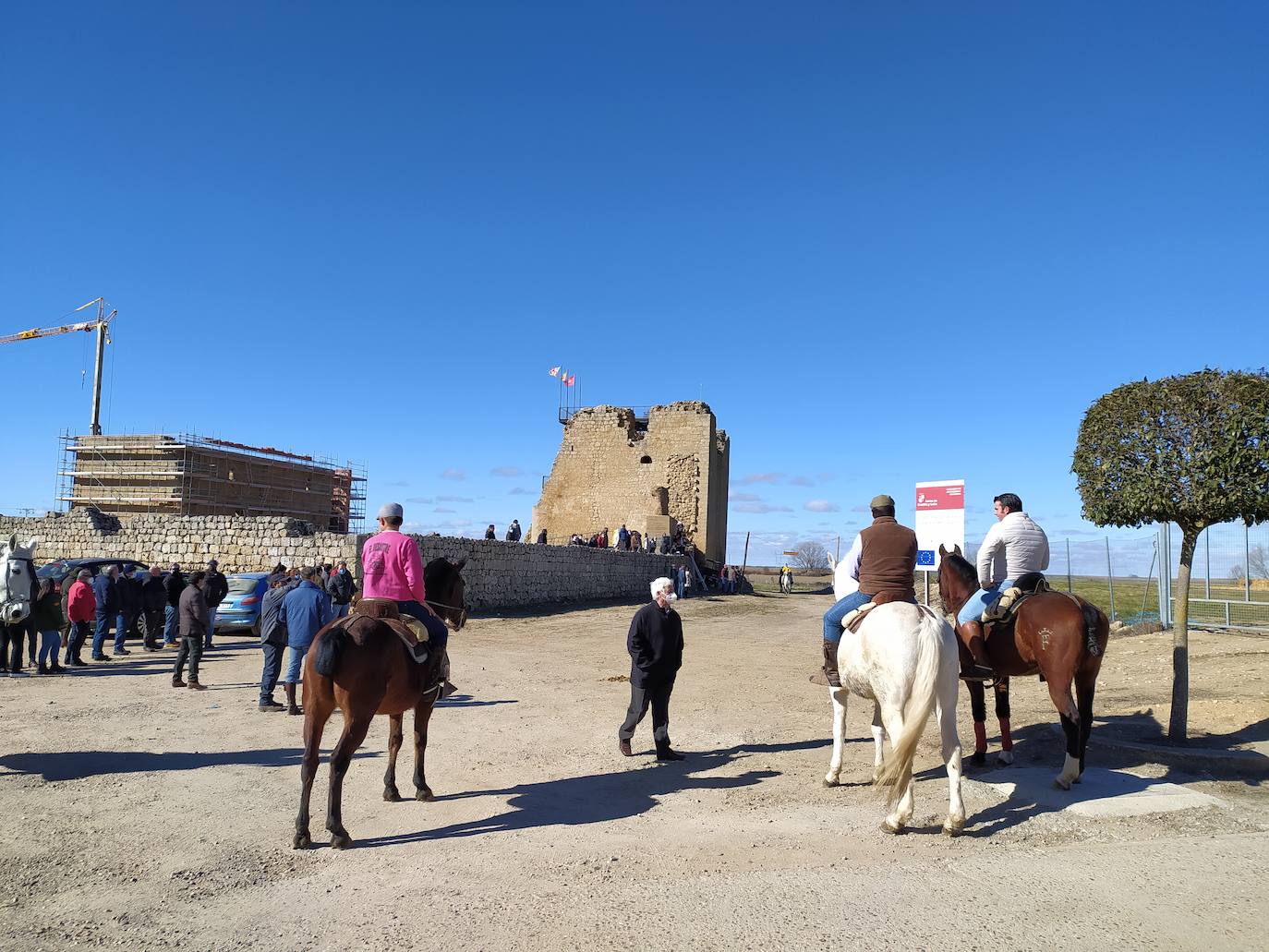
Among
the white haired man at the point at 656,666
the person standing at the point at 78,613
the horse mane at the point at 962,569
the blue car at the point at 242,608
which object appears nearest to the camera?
the horse mane at the point at 962,569

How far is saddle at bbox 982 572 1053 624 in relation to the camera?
6.23 metres

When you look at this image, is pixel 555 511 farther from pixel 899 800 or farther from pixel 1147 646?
pixel 899 800

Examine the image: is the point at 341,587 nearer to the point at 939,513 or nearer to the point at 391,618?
the point at 391,618

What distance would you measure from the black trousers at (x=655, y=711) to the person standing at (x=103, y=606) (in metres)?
10.1

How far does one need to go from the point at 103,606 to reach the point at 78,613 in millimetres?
785

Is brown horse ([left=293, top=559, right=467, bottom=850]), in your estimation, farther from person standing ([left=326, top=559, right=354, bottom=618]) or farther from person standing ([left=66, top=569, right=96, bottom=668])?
person standing ([left=66, top=569, right=96, bottom=668])

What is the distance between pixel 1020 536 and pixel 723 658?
881 centimetres

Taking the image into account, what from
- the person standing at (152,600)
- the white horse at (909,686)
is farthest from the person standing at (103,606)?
the white horse at (909,686)

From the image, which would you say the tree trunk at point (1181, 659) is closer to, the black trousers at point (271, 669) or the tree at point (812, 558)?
the black trousers at point (271, 669)

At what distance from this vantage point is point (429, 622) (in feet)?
19.1

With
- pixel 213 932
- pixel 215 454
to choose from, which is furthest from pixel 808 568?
pixel 213 932

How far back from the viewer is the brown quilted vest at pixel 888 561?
220 inches

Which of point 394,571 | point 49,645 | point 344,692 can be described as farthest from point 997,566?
point 49,645

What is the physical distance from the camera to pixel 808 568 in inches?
2256
